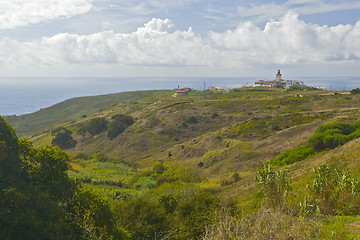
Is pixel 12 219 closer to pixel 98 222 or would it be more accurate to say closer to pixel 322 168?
pixel 98 222

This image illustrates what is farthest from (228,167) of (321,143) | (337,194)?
(337,194)

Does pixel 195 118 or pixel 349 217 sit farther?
pixel 195 118

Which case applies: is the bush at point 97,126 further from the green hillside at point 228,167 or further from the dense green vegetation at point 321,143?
the dense green vegetation at point 321,143

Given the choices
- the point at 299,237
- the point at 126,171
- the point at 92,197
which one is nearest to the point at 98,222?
the point at 92,197

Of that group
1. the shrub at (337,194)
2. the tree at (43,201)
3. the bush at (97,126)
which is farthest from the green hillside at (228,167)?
the tree at (43,201)

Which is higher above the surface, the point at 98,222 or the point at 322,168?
the point at 322,168

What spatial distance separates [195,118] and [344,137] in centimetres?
4427

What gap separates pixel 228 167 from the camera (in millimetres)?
34031

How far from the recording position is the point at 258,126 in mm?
49500

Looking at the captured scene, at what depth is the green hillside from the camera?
994 cm

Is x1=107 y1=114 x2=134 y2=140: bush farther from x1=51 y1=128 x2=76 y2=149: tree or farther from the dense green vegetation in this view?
the dense green vegetation

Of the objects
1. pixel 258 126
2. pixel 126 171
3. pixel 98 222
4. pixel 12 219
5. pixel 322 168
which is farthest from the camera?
pixel 258 126

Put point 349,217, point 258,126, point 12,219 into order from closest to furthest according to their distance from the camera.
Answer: point 12,219, point 349,217, point 258,126

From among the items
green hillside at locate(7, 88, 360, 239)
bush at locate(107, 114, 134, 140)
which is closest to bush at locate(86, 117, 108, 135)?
green hillside at locate(7, 88, 360, 239)
